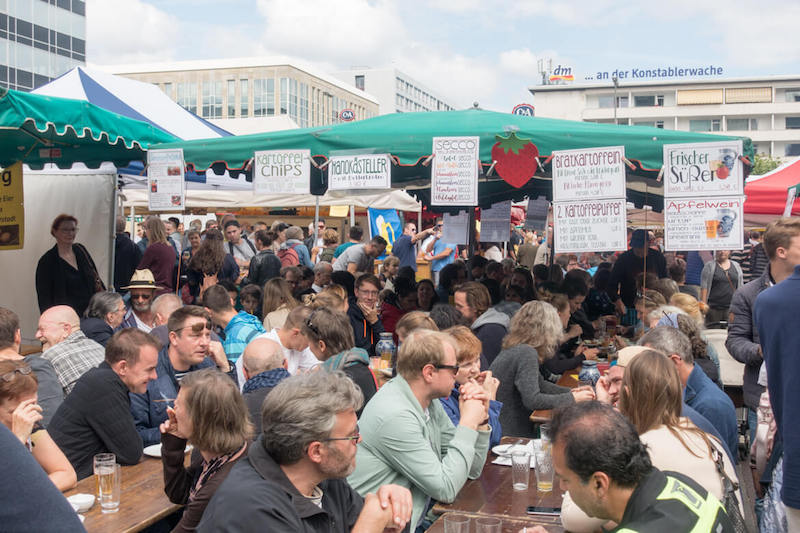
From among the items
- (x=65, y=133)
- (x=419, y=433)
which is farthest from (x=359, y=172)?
(x=419, y=433)

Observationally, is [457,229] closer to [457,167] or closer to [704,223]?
[457,167]

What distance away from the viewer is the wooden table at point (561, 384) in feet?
15.2

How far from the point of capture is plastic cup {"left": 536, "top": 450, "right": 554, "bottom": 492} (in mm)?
3346

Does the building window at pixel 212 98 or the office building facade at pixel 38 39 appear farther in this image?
the building window at pixel 212 98

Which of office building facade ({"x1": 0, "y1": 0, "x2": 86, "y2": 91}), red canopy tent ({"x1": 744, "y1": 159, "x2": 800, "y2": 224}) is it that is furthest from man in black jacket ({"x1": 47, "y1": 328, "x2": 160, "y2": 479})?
office building facade ({"x1": 0, "y1": 0, "x2": 86, "y2": 91})

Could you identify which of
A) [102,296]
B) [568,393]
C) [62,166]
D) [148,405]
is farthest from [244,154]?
[568,393]

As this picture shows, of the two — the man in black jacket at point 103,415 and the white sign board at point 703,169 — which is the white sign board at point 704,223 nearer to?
the white sign board at point 703,169

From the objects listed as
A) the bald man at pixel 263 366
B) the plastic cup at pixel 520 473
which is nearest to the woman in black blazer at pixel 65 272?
the bald man at pixel 263 366

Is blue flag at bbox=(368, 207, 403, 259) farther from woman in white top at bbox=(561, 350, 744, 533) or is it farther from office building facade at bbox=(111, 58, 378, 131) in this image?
office building facade at bbox=(111, 58, 378, 131)

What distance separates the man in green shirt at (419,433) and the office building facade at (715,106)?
260 ft

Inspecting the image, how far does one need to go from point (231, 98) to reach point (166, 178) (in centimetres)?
8034

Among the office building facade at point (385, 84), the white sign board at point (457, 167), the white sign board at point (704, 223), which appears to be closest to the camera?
the white sign board at point (704, 223)

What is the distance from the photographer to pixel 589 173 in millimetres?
6203

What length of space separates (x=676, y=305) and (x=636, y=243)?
503 centimetres
